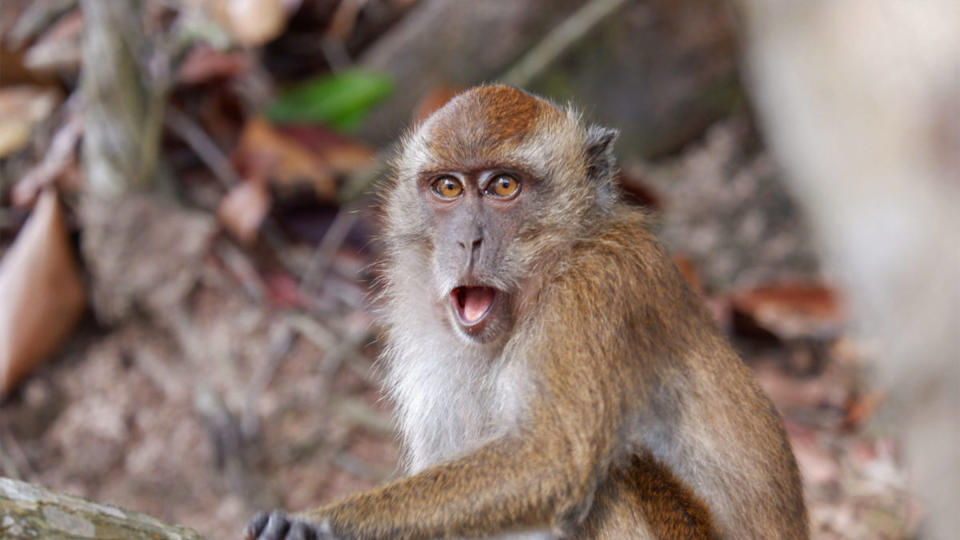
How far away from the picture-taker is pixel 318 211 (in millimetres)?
7746

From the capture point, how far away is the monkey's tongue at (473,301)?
13.4 ft

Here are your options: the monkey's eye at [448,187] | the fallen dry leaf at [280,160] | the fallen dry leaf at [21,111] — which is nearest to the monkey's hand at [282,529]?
the monkey's eye at [448,187]

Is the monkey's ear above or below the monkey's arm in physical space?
above

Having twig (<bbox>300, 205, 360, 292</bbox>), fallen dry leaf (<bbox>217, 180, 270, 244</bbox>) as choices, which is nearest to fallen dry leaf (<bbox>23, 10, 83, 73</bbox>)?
fallen dry leaf (<bbox>217, 180, 270, 244</bbox>)

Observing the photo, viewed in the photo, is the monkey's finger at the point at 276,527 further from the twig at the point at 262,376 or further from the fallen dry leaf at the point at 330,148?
the fallen dry leaf at the point at 330,148

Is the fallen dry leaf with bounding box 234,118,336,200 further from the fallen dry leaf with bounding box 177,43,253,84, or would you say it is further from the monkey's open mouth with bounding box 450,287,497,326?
the monkey's open mouth with bounding box 450,287,497,326

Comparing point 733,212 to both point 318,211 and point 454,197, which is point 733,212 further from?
point 454,197

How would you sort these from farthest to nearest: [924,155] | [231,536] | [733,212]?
[733,212], [231,536], [924,155]

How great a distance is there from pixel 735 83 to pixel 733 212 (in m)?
1.26

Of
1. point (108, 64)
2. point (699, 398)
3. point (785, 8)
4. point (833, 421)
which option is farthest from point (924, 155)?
point (108, 64)

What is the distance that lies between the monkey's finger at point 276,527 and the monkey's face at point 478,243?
101 centimetres

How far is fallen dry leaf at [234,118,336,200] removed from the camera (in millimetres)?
7449

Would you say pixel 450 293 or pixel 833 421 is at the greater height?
pixel 833 421

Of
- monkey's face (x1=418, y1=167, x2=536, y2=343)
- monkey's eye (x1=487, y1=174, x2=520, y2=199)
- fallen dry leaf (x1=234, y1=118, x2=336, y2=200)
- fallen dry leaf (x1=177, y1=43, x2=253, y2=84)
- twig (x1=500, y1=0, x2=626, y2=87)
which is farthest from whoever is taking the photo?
twig (x1=500, y1=0, x2=626, y2=87)
